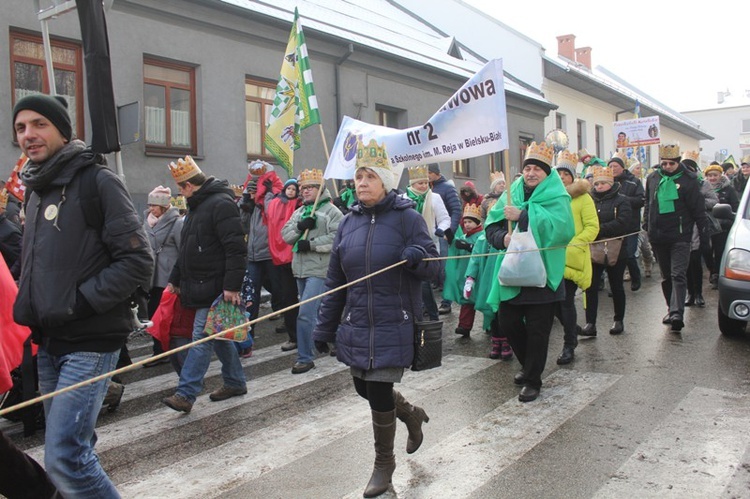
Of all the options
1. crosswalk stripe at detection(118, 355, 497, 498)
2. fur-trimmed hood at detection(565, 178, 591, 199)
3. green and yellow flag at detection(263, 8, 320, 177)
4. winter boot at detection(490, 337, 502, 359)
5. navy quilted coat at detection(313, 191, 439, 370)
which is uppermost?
green and yellow flag at detection(263, 8, 320, 177)

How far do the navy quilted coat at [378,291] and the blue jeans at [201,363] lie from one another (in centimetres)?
172

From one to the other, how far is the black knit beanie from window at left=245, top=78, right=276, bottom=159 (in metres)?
11.6

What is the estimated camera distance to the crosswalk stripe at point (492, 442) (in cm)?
376

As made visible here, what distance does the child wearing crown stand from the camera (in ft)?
25.8

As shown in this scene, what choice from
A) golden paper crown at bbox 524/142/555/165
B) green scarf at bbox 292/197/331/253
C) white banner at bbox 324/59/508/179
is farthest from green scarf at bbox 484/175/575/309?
green scarf at bbox 292/197/331/253

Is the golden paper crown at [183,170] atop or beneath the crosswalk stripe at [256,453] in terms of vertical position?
atop

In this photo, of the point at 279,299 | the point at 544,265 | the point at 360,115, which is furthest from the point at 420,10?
the point at 544,265

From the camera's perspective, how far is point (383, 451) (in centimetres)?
368

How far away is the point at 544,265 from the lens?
5309 millimetres

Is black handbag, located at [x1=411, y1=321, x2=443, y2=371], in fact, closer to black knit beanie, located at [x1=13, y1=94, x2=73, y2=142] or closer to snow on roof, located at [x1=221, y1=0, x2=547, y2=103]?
black knit beanie, located at [x1=13, y1=94, x2=73, y2=142]

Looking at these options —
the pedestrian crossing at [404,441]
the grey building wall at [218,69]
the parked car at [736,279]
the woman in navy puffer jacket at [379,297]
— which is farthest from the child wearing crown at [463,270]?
the grey building wall at [218,69]

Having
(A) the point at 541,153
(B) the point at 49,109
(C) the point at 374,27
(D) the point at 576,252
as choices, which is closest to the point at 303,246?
(A) the point at 541,153

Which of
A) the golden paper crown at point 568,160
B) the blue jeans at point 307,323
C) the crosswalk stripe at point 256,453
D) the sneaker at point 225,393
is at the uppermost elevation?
the golden paper crown at point 568,160

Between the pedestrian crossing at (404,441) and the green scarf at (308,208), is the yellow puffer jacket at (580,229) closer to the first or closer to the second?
the pedestrian crossing at (404,441)
